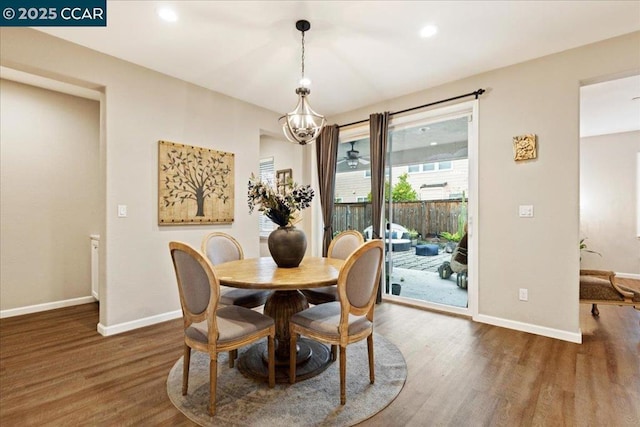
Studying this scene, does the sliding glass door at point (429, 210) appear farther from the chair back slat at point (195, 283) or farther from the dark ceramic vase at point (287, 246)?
the chair back slat at point (195, 283)

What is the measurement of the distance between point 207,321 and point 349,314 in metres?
0.84

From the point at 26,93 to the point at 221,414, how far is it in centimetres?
416

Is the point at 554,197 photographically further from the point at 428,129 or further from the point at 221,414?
the point at 221,414

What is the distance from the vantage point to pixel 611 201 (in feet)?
17.2

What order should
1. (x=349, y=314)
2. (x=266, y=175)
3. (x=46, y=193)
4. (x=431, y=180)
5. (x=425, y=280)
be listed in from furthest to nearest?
(x=266, y=175) < (x=425, y=280) < (x=431, y=180) < (x=46, y=193) < (x=349, y=314)

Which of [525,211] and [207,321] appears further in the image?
[525,211]

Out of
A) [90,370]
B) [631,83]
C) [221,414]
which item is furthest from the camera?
[631,83]

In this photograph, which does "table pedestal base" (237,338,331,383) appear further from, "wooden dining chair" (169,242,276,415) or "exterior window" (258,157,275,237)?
"exterior window" (258,157,275,237)

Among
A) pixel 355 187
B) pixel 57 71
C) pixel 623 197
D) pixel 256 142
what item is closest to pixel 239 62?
pixel 256 142

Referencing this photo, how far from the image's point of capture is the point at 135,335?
112 inches

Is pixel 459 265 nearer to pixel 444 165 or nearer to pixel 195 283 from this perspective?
pixel 444 165

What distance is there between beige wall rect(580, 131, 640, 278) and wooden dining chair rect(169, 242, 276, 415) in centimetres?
630

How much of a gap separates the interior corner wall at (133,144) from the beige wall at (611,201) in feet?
21.0

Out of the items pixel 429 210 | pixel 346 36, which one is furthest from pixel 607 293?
pixel 346 36
